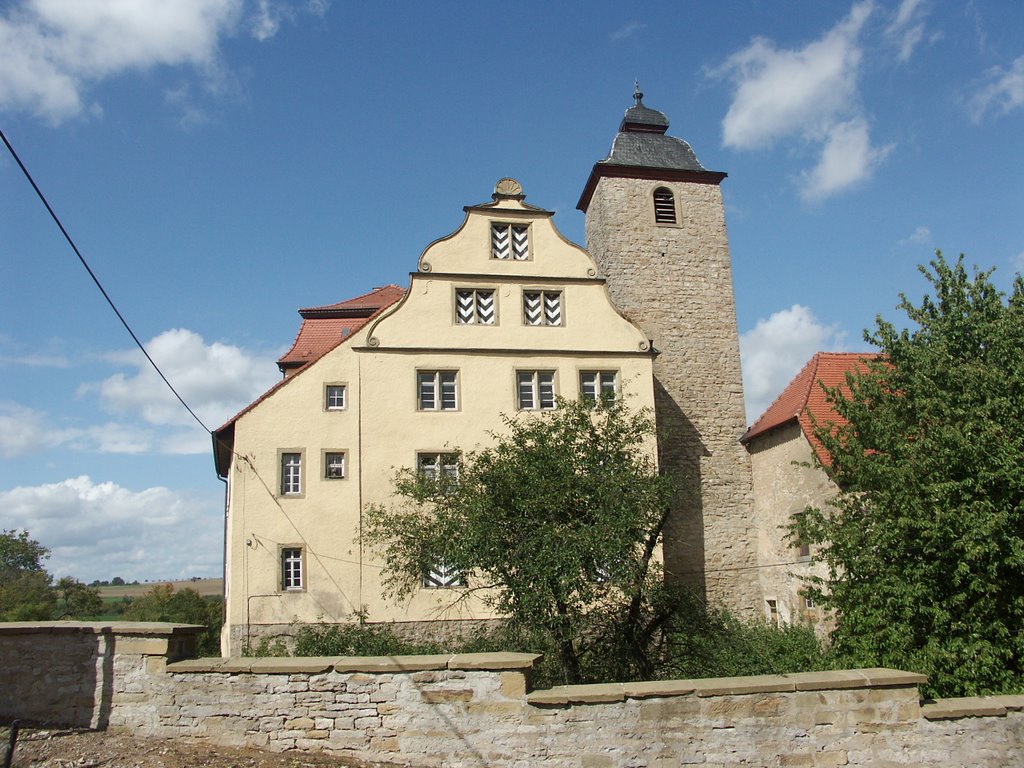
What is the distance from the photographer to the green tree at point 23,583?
45.8 metres

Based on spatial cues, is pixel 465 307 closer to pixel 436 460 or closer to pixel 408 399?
pixel 408 399

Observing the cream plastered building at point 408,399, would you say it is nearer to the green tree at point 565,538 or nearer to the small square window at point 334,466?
the small square window at point 334,466

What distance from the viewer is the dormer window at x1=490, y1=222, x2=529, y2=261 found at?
20312 millimetres

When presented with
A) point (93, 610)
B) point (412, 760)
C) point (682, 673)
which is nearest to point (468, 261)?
point (682, 673)

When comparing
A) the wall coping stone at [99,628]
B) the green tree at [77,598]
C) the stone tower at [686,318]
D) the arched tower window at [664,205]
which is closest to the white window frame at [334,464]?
the stone tower at [686,318]

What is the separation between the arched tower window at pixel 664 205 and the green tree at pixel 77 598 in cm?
5034

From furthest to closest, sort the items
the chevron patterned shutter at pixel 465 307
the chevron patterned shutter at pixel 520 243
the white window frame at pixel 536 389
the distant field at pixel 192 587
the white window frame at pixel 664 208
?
the distant field at pixel 192 587 → the white window frame at pixel 664 208 → the chevron patterned shutter at pixel 520 243 → the chevron patterned shutter at pixel 465 307 → the white window frame at pixel 536 389

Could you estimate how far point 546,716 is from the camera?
25.0ft

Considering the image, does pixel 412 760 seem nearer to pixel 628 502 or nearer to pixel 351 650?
pixel 628 502

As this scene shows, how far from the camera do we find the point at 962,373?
37.8 feet

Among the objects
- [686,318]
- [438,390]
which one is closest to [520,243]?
[438,390]

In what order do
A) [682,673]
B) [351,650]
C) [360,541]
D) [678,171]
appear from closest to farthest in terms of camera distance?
[682,673] → [351,650] → [360,541] → [678,171]

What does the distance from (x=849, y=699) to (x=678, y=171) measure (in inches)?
800

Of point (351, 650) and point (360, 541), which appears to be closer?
point (351, 650)
